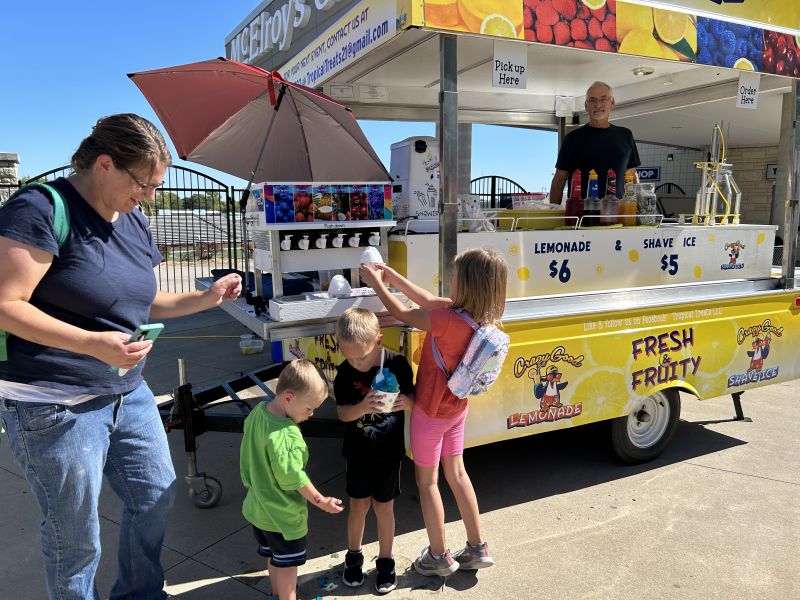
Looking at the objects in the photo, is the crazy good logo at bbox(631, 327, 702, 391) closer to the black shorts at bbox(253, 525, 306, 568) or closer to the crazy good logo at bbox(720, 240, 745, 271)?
the crazy good logo at bbox(720, 240, 745, 271)

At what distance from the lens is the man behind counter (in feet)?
13.7

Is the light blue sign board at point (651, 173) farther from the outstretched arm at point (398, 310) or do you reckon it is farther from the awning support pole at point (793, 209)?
the outstretched arm at point (398, 310)

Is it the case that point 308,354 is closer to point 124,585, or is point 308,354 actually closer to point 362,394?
point 362,394

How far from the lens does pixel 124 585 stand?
7.58 ft

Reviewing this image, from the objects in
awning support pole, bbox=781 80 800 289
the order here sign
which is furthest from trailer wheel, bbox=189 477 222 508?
awning support pole, bbox=781 80 800 289

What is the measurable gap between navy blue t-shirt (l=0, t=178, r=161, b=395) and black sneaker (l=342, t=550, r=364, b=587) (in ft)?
4.36

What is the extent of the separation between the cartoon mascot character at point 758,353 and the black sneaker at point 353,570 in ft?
9.80

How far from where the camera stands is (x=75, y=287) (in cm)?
181

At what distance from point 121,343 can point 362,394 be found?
1.13 metres

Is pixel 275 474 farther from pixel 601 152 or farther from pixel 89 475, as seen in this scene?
pixel 601 152

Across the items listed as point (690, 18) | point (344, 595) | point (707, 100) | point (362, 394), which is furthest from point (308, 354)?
point (707, 100)

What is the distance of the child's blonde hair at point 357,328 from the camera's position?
8.09 feet

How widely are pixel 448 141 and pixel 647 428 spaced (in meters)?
2.47

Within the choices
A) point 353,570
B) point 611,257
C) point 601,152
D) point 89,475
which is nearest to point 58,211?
point 89,475
